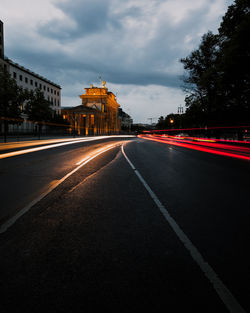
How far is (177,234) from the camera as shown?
3.54 metres

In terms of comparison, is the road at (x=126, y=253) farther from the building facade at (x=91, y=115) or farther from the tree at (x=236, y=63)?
the building facade at (x=91, y=115)

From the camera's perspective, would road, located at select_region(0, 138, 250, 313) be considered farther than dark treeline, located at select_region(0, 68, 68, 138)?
No

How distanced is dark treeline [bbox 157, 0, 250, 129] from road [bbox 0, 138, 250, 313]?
21237mm

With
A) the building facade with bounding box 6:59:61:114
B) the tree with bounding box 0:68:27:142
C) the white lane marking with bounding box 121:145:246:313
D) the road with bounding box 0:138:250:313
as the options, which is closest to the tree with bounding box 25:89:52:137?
the building facade with bounding box 6:59:61:114

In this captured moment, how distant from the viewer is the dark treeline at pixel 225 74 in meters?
22.0

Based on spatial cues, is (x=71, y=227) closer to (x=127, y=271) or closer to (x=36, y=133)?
(x=127, y=271)

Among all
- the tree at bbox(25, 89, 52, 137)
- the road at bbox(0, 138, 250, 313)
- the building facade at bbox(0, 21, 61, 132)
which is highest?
the building facade at bbox(0, 21, 61, 132)

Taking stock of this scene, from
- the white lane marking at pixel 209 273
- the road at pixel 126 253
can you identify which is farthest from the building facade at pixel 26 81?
the white lane marking at pixel 209 273

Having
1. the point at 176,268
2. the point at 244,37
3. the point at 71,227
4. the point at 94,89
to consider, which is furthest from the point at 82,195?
the point at 94,89

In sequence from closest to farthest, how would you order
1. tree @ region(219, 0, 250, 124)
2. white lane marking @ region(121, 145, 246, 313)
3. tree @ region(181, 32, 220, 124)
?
white lane marking @ region(121, 145, 246, 313) → tree @ region(219, 0, 250, 124) → tree @ region(181, 32, 220, 124)

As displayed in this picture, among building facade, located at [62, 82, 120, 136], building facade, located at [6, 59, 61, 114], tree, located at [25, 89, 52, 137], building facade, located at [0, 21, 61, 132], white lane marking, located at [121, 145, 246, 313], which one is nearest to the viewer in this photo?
white lane marking, located at [121, 145, 246, 313]

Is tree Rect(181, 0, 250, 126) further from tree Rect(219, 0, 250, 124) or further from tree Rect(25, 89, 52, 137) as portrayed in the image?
tree Rect(25, 89, 52, 137)

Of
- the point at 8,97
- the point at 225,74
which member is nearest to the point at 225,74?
the point at 225,74

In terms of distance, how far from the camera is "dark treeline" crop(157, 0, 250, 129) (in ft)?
72.1
